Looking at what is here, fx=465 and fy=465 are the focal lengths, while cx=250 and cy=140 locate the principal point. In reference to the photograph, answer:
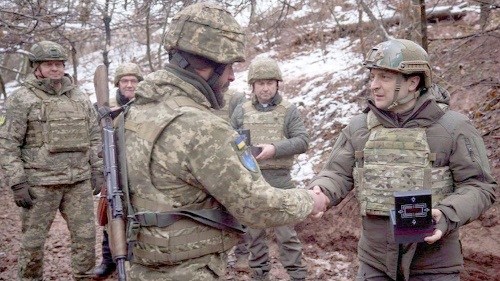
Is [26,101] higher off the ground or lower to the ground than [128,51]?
lower

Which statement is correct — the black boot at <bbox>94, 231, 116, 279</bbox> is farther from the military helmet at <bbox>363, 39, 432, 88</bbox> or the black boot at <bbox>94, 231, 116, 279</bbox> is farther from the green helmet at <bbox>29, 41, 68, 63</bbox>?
the military helmet at <bbox>363, 39, 432, 88</bbox>

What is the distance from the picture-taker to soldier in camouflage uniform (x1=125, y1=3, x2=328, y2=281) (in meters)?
2.48

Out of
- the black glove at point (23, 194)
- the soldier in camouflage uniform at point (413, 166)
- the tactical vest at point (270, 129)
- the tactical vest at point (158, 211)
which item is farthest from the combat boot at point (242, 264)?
the tactical vest at point (158, 211)

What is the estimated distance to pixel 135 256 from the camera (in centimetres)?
272

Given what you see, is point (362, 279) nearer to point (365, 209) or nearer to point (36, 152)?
point (365, 209)

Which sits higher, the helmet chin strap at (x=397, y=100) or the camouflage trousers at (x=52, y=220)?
the helmet chin strap at (x=397, y=100)

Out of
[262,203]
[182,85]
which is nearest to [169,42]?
[182,85]

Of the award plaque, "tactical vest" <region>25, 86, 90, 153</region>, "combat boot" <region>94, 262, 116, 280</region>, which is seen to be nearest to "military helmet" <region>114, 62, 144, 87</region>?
"tactical vest" <region>25, 86, 90, 153</region>

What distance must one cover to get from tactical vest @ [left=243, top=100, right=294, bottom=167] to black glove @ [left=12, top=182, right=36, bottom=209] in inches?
99.5

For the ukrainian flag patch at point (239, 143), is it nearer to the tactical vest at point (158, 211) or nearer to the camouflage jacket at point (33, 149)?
the tactical vest at point (158, 211)

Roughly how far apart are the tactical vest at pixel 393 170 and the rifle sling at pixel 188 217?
0.98m

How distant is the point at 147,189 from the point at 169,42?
868 mm

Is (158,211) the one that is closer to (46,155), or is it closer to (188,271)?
(188,271)

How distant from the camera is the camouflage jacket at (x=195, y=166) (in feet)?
8.07
